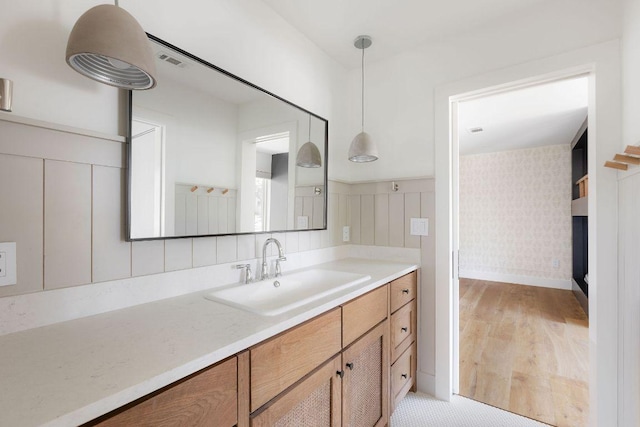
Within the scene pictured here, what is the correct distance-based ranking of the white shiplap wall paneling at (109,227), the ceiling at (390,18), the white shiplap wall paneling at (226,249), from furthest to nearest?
the ceiling at (390,18) < the white shiplap wall paneling at (226,249) < the white shiplap wall paneling at (109,227)

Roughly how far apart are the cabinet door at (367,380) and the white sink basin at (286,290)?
287 millimetres

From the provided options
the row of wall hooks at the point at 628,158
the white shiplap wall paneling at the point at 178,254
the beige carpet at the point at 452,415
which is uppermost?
the row of wall hooks at the point at 628,158

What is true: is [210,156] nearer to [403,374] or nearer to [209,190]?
[209,190]

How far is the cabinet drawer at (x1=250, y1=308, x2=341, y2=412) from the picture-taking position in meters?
0.90

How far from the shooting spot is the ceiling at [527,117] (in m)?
2.86

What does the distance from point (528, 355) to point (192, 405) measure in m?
2.87

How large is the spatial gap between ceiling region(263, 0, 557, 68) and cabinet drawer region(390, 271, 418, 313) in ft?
5.16

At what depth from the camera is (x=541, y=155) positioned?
4828 mm

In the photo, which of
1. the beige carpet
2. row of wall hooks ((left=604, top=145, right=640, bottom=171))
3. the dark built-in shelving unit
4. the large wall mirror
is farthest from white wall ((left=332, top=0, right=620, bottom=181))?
the dark built-in shelving unit

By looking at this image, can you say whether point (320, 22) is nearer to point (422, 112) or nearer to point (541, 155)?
point (422, 112)

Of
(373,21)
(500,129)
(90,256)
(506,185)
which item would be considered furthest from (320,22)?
(506,185)

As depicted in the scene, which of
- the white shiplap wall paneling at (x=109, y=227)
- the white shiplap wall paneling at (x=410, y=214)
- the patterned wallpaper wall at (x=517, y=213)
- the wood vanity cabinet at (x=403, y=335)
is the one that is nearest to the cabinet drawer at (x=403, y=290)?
the wood vanity cabinet at (x=403, y=335)

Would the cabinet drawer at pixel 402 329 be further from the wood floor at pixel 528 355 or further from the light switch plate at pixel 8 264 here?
the light switch plate at pixel 8 264

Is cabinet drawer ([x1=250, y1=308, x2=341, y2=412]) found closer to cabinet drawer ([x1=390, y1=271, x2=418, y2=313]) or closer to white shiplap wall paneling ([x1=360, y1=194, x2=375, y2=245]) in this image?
cabinet drawer ([x1=390, y1=271, x2=418, y2=313])
